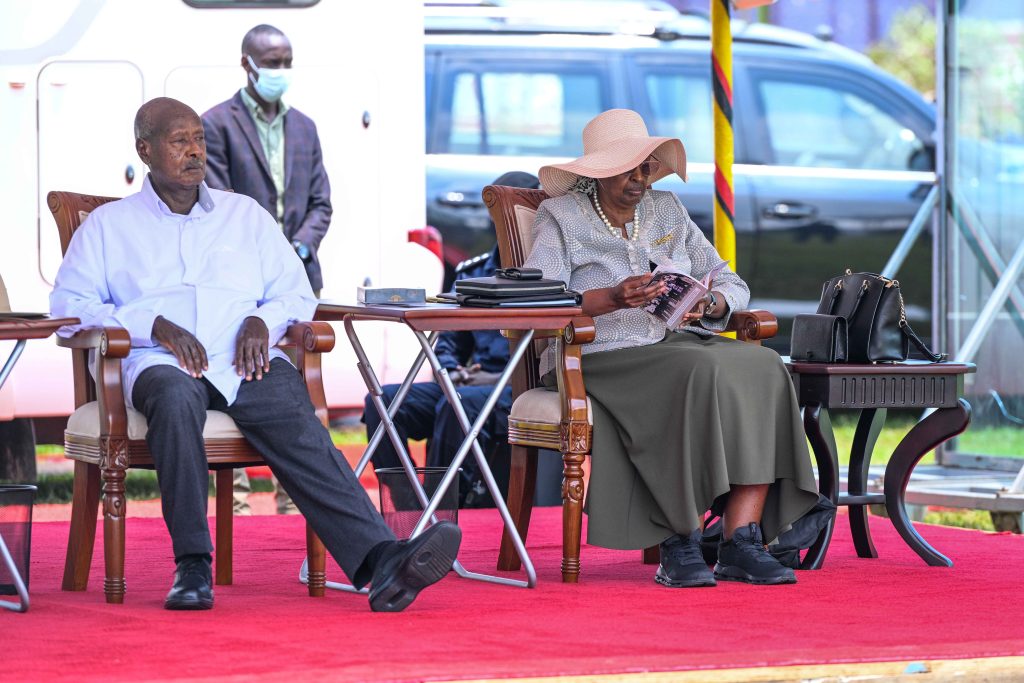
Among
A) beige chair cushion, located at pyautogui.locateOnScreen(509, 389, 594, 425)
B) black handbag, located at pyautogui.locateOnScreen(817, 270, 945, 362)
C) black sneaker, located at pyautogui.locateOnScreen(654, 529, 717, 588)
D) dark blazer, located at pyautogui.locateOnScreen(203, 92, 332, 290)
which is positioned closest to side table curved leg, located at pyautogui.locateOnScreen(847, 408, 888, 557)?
black handbag, located at pyautogui.locateOnScreen(817, 270, 945, 362)

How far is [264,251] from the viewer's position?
4891 mm

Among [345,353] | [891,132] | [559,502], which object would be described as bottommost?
[559,502]

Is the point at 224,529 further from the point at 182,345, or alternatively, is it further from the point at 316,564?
the point at 182,345

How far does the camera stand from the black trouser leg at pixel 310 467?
14.3 feet

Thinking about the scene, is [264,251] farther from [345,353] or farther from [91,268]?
[345,353]

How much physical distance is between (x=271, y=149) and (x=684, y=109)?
315 centimetres

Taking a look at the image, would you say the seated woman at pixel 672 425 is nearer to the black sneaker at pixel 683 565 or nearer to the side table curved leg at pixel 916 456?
the black sneaker at pixel 683 565

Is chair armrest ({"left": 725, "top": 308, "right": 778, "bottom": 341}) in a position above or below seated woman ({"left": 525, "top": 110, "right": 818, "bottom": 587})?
above

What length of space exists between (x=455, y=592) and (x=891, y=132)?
5585 millimetres

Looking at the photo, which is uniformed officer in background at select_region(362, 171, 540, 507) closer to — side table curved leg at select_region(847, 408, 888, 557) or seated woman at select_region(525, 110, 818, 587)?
seated woman at select_region(525, 110, 818, 587)

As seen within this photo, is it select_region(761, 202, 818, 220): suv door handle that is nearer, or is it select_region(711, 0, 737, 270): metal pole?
select_region(711, 0, 737, 270): metal pole

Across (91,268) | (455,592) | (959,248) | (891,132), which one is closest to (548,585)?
(455,592)

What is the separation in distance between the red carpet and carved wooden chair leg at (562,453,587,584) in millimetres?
68

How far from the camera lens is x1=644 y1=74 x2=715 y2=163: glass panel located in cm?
916
